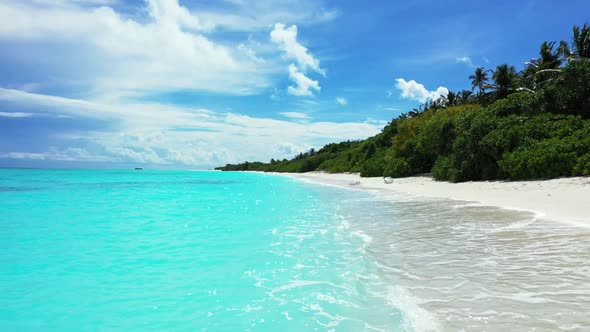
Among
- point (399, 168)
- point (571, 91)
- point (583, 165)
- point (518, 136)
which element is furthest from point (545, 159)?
point (399, 168)

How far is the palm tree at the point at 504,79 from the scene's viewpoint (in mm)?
48656

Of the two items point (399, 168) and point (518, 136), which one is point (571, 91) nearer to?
point (518, 136)

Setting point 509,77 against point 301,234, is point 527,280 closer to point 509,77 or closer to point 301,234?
point 301,234

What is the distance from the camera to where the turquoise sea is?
4.34 meters

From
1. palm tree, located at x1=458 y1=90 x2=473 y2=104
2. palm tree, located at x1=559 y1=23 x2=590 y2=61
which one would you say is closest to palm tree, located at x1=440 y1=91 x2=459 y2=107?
palm tree, located at x1=458 y1=90 x2=473 y2=104

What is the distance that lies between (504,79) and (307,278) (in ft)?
174

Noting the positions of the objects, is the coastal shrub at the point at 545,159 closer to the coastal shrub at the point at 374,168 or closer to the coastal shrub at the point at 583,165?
the coastal shrub at the point at 583,165

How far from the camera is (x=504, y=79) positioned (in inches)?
1929

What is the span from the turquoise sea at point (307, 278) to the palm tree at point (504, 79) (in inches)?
1779

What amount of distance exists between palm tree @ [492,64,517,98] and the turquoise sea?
148 ft

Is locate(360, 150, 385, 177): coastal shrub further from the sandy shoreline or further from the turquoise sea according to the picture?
the turquoise sea

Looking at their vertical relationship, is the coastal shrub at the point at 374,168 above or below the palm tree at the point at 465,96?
below

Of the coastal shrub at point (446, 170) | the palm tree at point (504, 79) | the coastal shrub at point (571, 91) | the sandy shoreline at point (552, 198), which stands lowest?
the sandy shoreline at point (552, 198)

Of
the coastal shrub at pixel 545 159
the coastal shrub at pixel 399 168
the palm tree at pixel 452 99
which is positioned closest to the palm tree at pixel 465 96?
the palm tree at pixel 452 99
